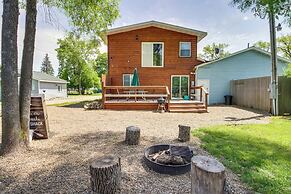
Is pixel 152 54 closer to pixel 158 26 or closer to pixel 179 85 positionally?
pixel 158 26

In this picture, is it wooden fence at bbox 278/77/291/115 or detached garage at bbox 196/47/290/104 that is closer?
wooden fence at bbox 278/77/291/115

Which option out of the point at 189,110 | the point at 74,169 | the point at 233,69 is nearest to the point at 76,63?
the point at 233,69

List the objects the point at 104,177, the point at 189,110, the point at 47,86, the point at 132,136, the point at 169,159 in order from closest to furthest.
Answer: the point at 104,177 < the point at 169,159 < the point at 132,136 < the point at 189,110 < the point at 47,86

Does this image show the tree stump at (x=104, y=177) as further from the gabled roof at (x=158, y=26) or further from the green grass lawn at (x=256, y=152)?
the gabled roof at (x=158, y=26)

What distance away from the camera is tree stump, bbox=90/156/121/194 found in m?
2.57

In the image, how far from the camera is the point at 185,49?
1542cm

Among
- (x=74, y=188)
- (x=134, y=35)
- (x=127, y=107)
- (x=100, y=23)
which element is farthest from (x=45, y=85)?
(x=74, y=188)

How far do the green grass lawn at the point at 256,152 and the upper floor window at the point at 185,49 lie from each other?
957cm

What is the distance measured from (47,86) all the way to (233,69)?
1012 inches

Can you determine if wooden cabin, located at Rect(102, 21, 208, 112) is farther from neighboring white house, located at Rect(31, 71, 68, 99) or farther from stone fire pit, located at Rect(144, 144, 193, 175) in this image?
neighboring white house, located at Rect(31, 71, 68, 99)

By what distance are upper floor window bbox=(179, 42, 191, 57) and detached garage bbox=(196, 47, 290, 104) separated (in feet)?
6.81

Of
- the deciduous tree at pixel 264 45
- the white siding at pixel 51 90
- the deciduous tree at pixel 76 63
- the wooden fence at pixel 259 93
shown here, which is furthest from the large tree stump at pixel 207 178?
the deciduous tree at pixel 264 45

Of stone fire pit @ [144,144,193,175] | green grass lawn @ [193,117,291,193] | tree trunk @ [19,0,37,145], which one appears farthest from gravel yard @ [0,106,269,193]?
tree trunk @ [19,0,37,145]

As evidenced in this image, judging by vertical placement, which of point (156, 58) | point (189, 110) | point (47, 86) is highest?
point (156, 58)
